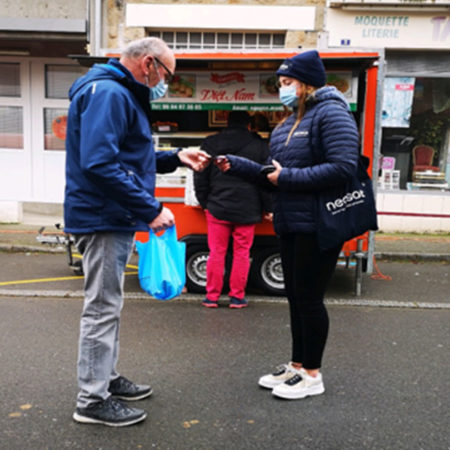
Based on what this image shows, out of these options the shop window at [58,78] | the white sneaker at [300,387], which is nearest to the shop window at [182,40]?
the shop window at [58,78]

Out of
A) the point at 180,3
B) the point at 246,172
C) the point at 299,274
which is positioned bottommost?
the point at 299,274

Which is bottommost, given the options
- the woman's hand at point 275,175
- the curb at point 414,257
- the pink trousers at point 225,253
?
the curb at point 414,257

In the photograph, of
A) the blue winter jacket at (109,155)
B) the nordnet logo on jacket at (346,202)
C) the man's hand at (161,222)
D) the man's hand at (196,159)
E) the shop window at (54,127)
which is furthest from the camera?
the shop window at (54,127)

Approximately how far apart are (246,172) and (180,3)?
25.3ft

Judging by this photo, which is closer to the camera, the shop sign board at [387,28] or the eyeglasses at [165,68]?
the eyeglasses at [165,68]

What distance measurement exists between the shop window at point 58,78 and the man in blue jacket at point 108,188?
27.5 feet

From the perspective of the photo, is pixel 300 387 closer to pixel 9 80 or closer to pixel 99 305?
pixel 99 305

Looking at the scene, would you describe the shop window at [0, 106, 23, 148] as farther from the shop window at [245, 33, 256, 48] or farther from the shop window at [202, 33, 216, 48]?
the shop window at [245, 33, 256, 48]

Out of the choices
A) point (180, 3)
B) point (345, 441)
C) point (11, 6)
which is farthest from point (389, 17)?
point (345, 441)

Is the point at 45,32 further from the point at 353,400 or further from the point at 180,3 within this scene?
the point at 353,400

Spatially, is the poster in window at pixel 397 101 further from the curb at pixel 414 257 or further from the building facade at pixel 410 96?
the curb at pixel 414 257

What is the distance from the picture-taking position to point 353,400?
3.35 m

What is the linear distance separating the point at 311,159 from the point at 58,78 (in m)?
8.79

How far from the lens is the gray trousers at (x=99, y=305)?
2.82 meters
